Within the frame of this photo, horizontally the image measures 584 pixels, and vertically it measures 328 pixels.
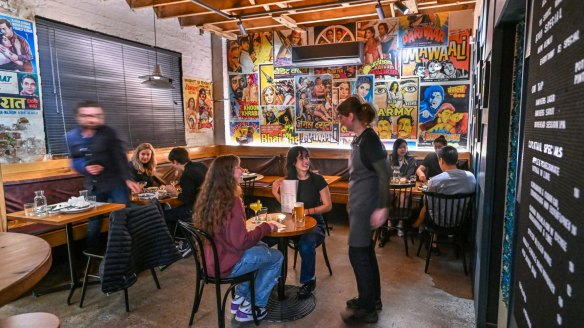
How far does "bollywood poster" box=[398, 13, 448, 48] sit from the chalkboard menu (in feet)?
18.0

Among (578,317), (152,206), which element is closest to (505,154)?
(578,317)

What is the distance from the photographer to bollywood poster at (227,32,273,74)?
24.5ft

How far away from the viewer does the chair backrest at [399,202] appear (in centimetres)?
475

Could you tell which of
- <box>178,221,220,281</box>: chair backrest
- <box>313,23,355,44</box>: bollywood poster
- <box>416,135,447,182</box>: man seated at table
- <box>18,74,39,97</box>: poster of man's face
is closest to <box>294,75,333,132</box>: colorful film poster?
<box>313,23,355,44</box>: bollywood poster

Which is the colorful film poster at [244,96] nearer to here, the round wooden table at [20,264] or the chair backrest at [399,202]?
the chair backrest at [399,202]

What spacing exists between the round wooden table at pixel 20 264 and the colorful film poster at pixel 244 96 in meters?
6.24

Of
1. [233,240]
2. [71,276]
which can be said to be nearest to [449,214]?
[233,240]

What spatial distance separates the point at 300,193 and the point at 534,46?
106 inches

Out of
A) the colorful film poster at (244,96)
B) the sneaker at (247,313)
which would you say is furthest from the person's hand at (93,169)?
the colorful film poster at (244,96)

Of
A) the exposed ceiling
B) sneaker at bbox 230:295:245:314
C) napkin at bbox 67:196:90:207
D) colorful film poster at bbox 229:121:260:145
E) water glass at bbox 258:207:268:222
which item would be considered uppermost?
the exposed ceiling

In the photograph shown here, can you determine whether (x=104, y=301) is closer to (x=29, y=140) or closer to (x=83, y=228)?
(x=83, y=228)

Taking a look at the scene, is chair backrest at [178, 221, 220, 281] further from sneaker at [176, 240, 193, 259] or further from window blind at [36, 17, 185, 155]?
window blind at [36, 17, 185, 155]

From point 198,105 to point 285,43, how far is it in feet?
7.17

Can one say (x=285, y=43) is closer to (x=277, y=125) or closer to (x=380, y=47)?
(x=277, y=125)
